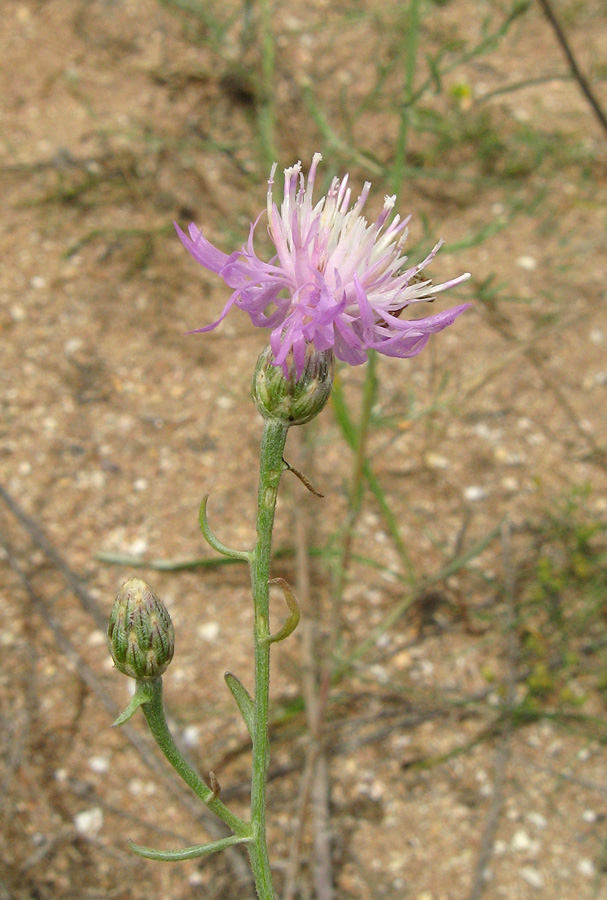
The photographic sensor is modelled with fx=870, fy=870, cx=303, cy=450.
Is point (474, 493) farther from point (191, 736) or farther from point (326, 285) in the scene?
point (326, 285)

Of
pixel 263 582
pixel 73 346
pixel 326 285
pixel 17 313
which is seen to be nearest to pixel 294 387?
pixel 326 285

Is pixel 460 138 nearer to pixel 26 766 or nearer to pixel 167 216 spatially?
pixel 167 216

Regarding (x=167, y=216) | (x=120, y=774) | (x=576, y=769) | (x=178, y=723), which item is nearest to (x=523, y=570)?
(x=576, y=769)

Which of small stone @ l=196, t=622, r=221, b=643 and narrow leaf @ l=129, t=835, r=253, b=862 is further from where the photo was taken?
small stone @ l=196, t=622, r=221, b=643

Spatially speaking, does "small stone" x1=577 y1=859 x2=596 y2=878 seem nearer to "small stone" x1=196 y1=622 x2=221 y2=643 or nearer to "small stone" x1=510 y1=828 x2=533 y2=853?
"small stone" x1=510 y1=828 x2=533 y2=853

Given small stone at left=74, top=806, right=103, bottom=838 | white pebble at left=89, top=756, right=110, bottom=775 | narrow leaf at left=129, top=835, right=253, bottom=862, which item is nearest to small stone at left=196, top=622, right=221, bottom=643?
white pebble at left=89, top=756, right=110, bottom=775

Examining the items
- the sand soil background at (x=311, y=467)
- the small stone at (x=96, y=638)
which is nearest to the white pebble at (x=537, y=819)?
the sand soil background at (x=311, y=467)

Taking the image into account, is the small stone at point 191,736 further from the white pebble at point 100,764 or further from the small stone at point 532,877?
the small stone at point 532,877
